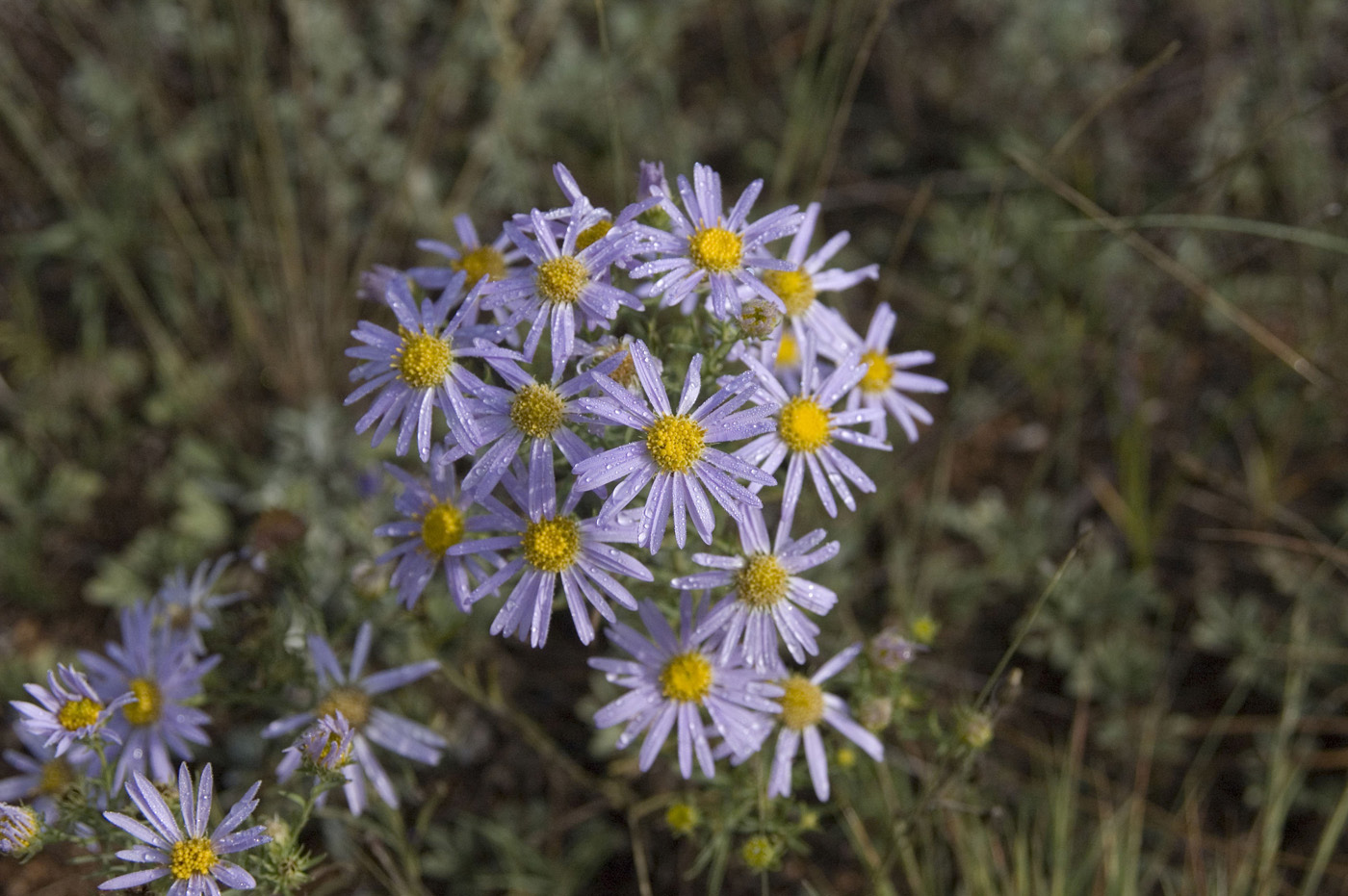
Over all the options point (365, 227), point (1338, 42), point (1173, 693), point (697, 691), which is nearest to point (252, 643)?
point (697, 691)

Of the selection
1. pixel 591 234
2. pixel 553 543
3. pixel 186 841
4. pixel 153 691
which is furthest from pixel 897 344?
pixel 186 841

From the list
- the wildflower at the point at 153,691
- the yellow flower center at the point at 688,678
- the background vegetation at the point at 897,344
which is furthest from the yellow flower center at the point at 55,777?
the yellow flower center at the point at 688,678

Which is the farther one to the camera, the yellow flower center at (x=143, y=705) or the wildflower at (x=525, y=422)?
the yellow flower center at (x=143, y=705)

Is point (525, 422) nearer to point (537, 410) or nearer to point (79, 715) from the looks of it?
point (537, 410)

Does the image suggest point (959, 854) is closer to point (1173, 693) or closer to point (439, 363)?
point (1173, 693)

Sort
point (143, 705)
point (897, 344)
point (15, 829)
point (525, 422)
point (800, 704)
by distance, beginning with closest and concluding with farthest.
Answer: point (15, 829) → point (525, 422) → point (800, 704) → point (143, 705) → point (897, 344)

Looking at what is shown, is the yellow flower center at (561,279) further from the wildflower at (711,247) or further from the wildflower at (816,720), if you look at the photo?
the wildflower at (816,720)
